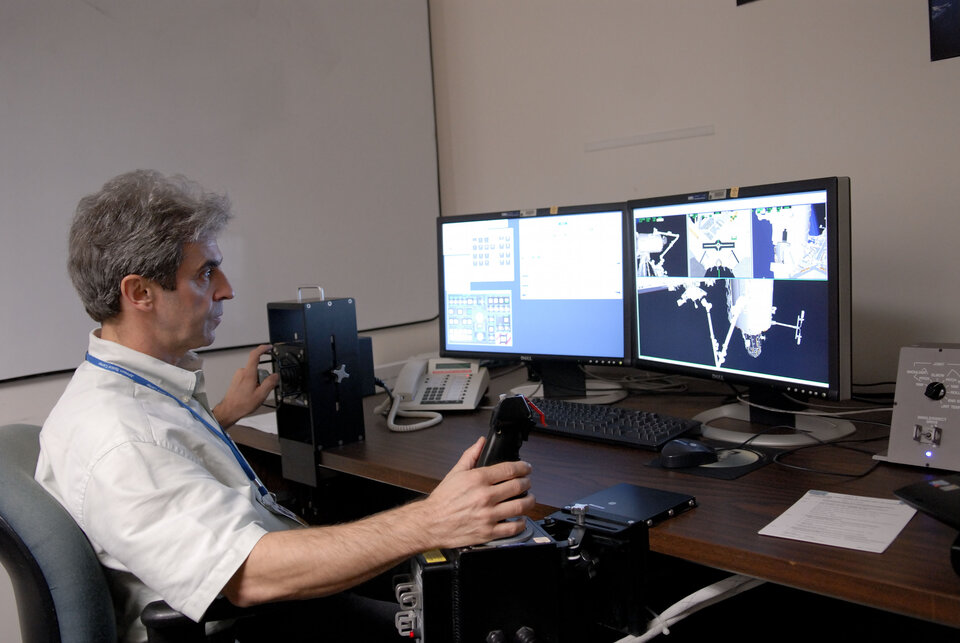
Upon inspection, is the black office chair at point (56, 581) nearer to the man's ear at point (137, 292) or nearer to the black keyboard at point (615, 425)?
the man's ear at point (137, 292)

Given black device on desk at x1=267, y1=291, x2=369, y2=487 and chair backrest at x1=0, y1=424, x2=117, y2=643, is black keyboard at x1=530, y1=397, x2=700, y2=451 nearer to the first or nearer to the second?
black device on desk at x1=267, y1=291, x2=369, y2=487

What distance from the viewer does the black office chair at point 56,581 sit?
100 cm

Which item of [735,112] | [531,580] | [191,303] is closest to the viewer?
A: [531,580]

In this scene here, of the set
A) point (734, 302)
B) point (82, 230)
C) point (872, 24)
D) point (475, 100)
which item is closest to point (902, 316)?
point (734, 302)

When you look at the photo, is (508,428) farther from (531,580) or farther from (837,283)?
(837,283)

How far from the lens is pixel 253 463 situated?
6.48 ft

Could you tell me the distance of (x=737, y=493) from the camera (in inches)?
46.4

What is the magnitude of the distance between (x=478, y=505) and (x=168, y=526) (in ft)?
1.36

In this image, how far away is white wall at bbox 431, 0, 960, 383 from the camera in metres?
1.72

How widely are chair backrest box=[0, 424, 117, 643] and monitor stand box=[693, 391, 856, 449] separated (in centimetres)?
112

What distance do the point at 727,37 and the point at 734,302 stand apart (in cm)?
90

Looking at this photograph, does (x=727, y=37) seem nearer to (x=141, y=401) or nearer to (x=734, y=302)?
(x=734, y=302)

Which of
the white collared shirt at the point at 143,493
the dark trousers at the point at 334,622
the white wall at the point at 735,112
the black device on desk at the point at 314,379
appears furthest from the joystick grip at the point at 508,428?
the white wall at the point at 735,112

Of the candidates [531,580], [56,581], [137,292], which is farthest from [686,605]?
[137,292]
